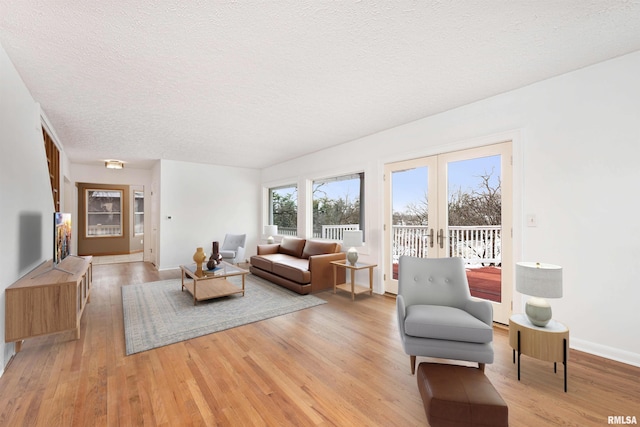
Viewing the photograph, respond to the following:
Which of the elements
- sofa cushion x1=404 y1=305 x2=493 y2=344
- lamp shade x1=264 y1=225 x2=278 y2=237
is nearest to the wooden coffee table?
lamp shade x1=264 y1=225 x2=278 y2=237

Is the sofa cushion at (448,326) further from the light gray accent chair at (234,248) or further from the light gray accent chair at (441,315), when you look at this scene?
the light gray accent chair at (234,248)

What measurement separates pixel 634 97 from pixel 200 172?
291 inches

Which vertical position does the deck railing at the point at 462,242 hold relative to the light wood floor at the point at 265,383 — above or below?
above

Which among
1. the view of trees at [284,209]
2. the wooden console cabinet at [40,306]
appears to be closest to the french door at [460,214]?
the view of trees at [284,209]

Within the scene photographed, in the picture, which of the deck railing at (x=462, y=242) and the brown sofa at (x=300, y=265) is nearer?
the deck railing at (x=462, y=242)

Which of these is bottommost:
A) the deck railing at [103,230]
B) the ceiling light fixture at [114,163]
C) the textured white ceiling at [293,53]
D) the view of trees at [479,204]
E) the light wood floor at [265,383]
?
the light wood floor at [265,383]

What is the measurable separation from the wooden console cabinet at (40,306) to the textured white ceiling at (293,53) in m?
1.99

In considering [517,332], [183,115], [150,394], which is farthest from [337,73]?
[150,394]

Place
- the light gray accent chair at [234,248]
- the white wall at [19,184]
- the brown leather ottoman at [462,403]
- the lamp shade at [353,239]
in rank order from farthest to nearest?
the light gray accent chair at [234,248] < the lamp shade at [353,239] < the white wall at [19,184] < the brown leather ottoman at [462,403]

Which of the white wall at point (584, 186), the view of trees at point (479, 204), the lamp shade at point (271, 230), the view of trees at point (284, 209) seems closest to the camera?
the white wall at point (584, 186)

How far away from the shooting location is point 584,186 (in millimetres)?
2564

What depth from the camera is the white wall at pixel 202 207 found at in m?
6.49

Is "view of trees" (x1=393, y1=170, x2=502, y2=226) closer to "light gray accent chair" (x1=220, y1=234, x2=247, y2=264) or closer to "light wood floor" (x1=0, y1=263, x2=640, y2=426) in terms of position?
"light wood floor" (x1=0, y1=263, x2=640, y2=426)

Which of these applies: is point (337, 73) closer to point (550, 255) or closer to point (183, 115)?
point (183, 115)
